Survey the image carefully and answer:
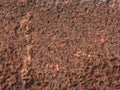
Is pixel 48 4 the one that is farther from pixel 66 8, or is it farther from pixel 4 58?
pixel 4 58

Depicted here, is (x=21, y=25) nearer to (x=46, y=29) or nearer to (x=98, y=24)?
(x=46, y=29)

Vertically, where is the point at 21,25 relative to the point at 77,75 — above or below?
above

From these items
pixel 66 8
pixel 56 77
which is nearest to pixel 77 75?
pixel 56 77

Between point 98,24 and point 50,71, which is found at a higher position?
point 98,24

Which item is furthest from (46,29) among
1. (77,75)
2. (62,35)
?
(77,75)

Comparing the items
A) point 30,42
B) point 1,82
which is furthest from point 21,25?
point 1,82
